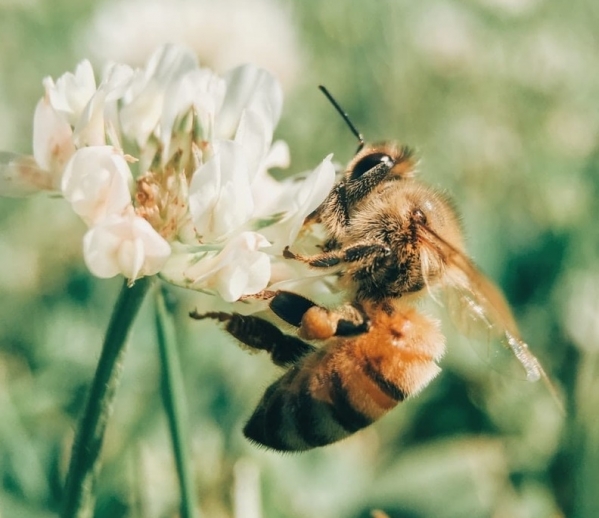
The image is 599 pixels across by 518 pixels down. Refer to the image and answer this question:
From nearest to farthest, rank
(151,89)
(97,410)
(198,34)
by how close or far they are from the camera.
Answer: (97,410) → (151,89) → (198,34)

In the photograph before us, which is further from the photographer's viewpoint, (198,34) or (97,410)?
(198,34)

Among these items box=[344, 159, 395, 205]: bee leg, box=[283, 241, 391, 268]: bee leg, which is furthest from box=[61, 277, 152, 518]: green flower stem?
box=[344, 159, 395, 205]: bee leg

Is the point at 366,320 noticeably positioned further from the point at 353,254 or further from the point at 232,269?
the point at 232,269

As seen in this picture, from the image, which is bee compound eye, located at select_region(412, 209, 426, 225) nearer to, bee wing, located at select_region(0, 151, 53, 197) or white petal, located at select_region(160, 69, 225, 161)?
white petal, located at select_region(160, 69, 225, 161)

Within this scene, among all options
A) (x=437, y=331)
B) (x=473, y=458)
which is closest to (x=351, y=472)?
(x=473, y=458)

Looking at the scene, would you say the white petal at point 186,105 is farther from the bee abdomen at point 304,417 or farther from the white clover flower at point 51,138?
the bee abdomen at point 304,417

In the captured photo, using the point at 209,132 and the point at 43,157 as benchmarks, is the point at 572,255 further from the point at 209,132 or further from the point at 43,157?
the point at 43,157

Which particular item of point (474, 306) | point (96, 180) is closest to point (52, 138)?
point (96, 180)
